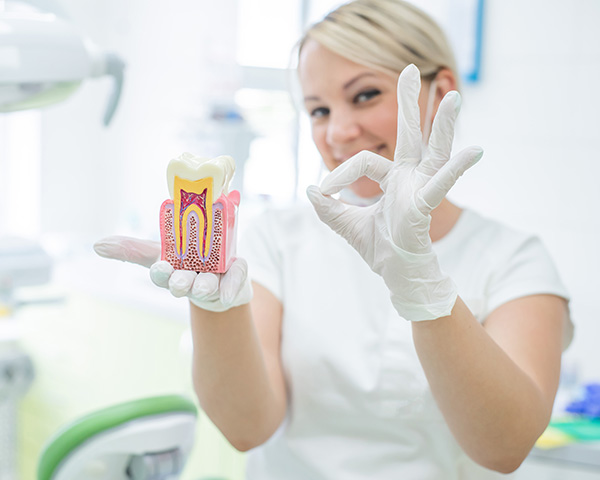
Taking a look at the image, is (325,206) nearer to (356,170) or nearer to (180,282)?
(356,170)

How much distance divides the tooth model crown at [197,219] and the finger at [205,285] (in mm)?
24

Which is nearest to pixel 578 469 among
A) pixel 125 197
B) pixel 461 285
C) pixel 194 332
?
pixel 461 285

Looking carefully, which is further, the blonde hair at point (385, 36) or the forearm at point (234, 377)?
the blonde hair at point (385, 36)

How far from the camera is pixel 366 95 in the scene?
1.19 metres

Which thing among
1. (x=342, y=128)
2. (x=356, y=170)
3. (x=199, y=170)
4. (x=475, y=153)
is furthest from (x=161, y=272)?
(x=342, y=128)

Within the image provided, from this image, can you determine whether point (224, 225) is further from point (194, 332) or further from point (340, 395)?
point (340, 395)

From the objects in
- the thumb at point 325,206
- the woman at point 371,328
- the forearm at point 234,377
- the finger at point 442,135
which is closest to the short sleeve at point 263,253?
the woman at point 371,328

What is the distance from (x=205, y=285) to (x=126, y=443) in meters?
0.54

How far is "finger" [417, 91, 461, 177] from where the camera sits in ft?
2.63

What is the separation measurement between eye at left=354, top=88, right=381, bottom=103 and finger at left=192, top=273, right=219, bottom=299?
19.1 inches

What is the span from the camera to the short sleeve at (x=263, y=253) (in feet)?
4.15

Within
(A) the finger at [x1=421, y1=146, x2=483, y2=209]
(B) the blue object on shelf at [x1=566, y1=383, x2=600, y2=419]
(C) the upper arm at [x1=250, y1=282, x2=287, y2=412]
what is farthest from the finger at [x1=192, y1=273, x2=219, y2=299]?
(B) the blue object on shelf at [x1=566, y1=383, x2=600, y2=419]

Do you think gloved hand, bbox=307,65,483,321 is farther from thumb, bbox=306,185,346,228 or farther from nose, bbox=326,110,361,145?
nose, bbox=326,110,361,145

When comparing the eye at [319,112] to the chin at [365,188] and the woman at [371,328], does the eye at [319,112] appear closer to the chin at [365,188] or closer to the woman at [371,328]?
the woman at [371,328]
